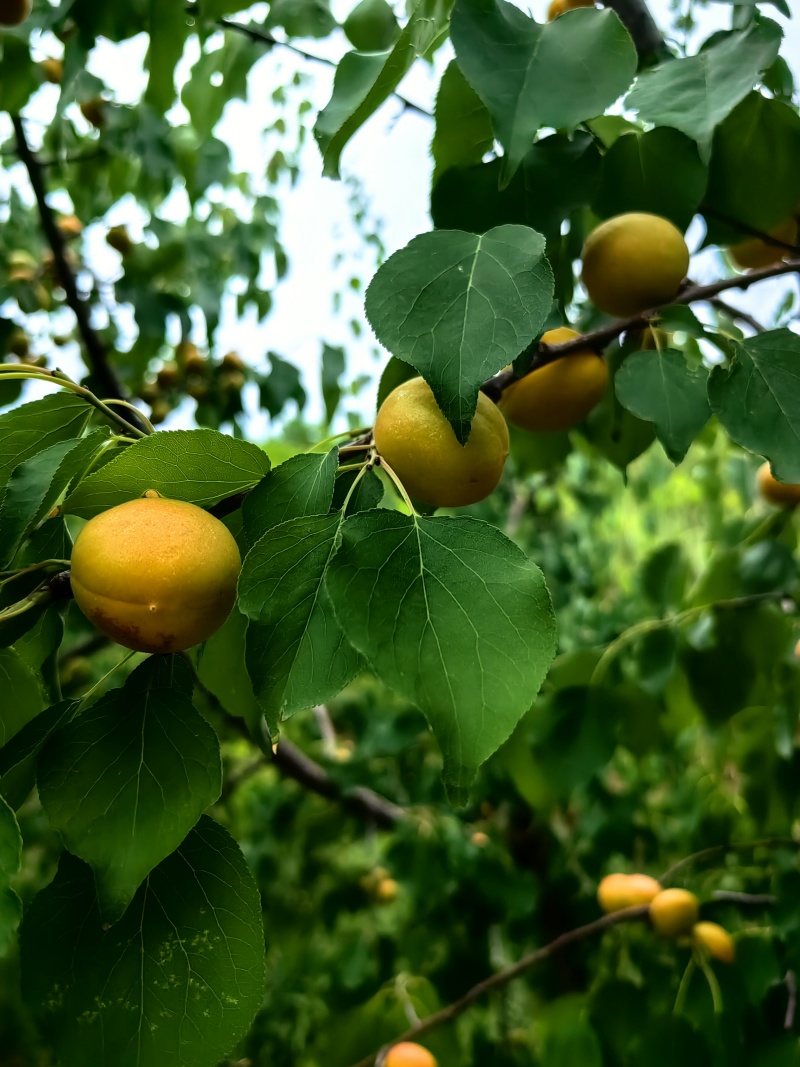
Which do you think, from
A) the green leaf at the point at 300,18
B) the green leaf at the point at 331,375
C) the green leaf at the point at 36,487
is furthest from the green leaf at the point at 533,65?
the green leaf at the point at 331,375

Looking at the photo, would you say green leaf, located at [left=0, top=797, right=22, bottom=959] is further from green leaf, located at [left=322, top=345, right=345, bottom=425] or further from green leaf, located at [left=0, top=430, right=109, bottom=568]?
green leaf, located at [left=322, top=345, right=345, bottom=425]

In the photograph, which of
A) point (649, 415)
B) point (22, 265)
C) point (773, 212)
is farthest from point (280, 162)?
point (649, 415)

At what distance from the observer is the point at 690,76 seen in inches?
20.0

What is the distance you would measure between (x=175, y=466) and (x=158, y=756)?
129mm

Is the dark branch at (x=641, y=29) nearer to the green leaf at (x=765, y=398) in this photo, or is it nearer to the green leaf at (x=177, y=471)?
the green leaf at (x=765, y=398)

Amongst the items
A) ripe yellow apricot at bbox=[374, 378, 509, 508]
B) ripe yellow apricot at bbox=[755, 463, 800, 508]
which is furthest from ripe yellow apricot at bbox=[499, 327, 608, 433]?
ripe yellow apricot at bbox=[755, 463, 800, 508]

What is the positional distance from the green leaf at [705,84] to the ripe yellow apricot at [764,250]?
19 cm

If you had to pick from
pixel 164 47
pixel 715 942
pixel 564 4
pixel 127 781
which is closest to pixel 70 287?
pixel 164 47

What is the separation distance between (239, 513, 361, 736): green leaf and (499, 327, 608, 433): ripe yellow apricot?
0.75 ft

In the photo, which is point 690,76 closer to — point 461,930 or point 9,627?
point 9,627

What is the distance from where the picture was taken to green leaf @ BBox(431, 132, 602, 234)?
1.68 feet

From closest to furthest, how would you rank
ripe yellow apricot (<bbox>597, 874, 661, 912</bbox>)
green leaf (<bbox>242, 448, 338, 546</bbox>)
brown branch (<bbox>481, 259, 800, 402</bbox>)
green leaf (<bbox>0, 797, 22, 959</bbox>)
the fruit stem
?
green leaf (<bbox>0, 797, 22, 959</bbox>)
green leaf (<bbox>242, 448, 338, 546</bbox>)
brown branch (<bbox>481, 259, 800, 402</bbox>)
the fruit stem
ripe yellow apricot (<bbox>597, 874, 661, 912</bbox>)

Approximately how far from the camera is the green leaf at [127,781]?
342 millimetres

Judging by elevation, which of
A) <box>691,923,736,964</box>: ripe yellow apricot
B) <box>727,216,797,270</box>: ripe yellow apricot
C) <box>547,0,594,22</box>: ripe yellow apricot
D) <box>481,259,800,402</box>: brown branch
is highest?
<box>547,0,594,22</box>: ripe yellow apricot
